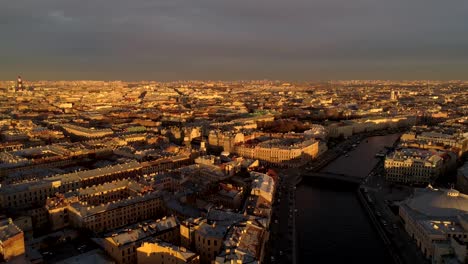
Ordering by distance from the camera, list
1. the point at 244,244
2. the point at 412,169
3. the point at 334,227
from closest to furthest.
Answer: the point at 244,244 < the point at 334,227 < the point at 412,169

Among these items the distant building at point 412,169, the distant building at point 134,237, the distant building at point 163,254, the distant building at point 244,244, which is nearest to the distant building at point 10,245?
the distant building at point 134,237

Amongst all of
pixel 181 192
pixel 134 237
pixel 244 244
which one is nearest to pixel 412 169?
pixel 181 192

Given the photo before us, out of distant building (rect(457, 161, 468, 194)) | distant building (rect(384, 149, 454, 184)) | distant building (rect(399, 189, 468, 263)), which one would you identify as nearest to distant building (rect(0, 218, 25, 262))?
distant building (rect(399, 189, 468, 263))

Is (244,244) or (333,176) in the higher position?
(244,244)

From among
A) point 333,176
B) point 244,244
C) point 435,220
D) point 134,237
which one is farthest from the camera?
point 333,176

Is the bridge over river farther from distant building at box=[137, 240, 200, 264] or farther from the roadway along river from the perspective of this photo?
distant building at box=[137, 240, 200, 264]

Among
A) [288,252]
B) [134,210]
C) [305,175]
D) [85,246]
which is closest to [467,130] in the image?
[305,175]

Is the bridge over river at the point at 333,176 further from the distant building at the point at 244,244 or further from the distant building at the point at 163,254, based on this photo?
the distant building at the point at 163,254

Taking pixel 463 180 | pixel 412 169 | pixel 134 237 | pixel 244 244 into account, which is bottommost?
pixel 463 180

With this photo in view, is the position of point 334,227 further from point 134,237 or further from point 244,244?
point 134,237

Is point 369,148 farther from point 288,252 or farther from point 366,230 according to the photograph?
point 288,252
